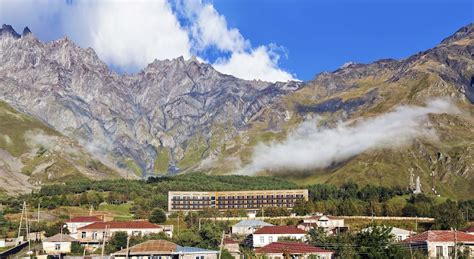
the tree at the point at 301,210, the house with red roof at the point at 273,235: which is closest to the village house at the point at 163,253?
the house with red roof at the point at 273,235

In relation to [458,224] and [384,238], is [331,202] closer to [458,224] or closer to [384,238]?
[458,224]

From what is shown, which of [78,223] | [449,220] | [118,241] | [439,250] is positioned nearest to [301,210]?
[449,220]

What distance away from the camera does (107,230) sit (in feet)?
395

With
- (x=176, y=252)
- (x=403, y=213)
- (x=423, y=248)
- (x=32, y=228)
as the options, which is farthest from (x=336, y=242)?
(x=403, y=213)

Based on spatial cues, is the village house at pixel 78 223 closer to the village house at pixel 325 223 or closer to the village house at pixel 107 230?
the village house at pixel 107 230

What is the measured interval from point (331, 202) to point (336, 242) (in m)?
88.3

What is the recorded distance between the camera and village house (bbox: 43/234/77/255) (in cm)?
10631

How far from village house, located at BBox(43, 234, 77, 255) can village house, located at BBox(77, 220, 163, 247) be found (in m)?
8.56

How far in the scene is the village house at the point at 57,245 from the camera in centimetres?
10631

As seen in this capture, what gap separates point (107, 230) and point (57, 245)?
45.3 ft

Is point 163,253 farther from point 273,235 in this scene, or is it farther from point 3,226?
point 3,226

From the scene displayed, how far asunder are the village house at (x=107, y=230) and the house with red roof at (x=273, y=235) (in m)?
21.2

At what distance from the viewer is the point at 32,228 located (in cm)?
13562

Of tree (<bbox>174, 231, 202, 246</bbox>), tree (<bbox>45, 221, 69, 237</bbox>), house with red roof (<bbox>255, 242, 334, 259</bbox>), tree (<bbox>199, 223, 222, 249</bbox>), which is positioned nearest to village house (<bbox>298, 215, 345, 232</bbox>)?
tree (<bbox>199, 223, 222, 249</bbox>)
